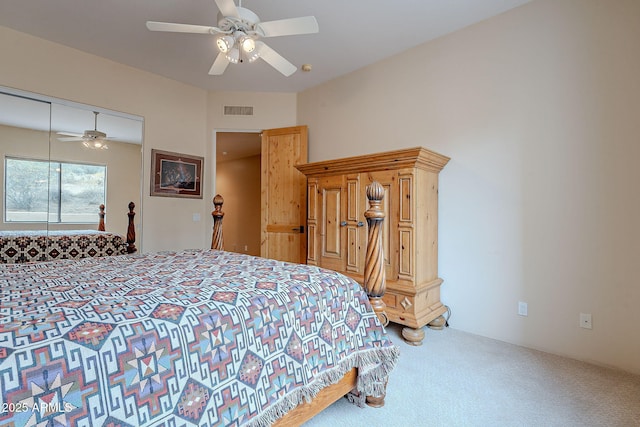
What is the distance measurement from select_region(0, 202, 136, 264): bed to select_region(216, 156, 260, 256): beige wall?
359cm

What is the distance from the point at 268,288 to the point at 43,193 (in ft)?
10.8

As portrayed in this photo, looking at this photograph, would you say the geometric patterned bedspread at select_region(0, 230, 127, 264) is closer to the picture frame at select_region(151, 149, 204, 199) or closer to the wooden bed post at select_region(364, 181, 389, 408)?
the picture frame at select_region(151, 149, 204, 199)

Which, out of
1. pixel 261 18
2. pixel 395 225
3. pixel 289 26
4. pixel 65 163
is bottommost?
pixel 395 225

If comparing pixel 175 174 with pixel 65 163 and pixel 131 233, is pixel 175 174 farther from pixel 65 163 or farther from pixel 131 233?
pixel 65 163

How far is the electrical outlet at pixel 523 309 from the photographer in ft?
8.06

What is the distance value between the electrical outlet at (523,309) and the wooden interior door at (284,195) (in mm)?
2408

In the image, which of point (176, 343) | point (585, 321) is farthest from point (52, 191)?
point (585, 321)

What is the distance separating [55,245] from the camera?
3.17 metres

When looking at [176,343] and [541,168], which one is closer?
[176,343]

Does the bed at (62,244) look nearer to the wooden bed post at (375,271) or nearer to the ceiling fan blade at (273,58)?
the ceiling fan blade at (273,58)

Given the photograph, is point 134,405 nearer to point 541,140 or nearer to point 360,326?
point 360,326

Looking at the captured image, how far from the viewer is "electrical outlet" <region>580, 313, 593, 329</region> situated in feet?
7.20

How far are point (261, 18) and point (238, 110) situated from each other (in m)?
1.72

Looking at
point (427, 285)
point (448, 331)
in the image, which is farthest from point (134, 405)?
point (448, 331)
